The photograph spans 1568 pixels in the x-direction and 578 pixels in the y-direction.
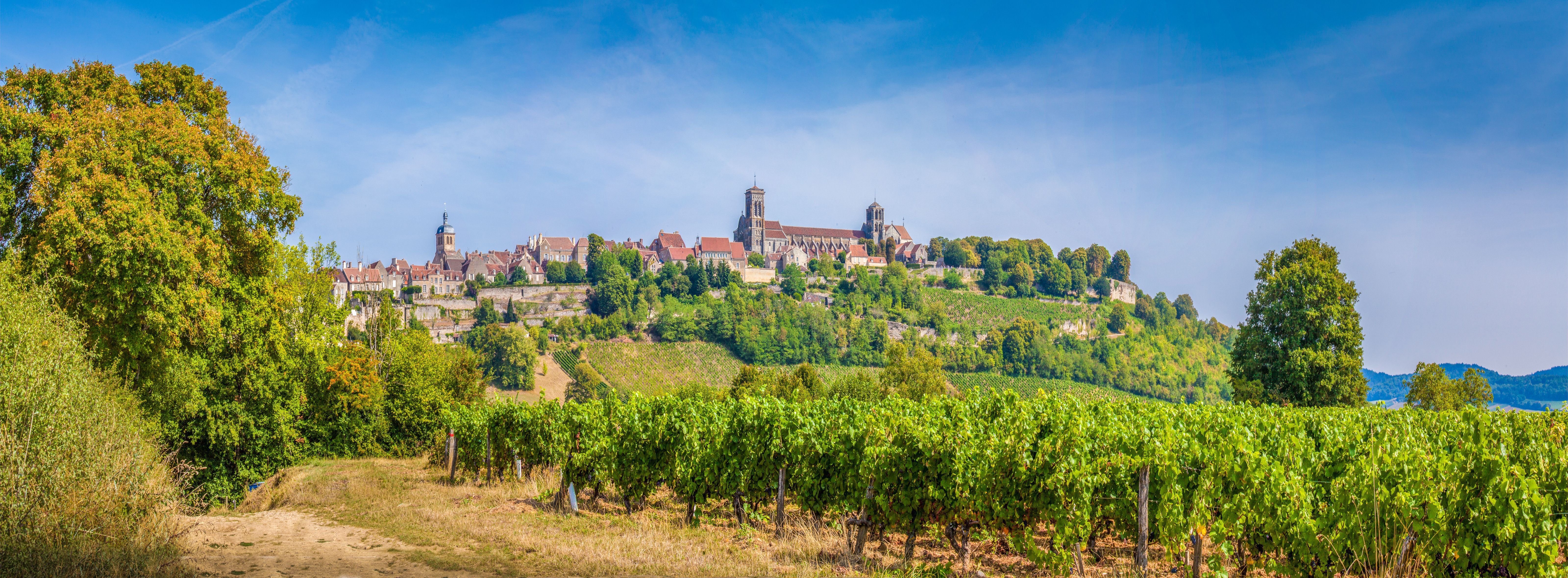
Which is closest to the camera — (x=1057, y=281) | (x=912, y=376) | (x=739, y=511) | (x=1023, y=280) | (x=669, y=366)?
(x=739, y=511)

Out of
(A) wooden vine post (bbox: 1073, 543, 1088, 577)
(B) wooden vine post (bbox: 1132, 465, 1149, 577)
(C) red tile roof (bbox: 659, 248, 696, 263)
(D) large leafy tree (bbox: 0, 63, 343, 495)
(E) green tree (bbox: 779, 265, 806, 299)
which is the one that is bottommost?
(A) wooden vine post (bbox: 1073, 543, 1088, 577)

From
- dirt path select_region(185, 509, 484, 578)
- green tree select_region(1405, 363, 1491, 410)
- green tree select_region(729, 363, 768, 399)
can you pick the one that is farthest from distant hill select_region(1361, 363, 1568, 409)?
dirt path select_region(185, 509, 484, 578)

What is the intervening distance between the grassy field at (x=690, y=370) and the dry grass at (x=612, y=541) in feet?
195

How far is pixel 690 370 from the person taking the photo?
8438cm

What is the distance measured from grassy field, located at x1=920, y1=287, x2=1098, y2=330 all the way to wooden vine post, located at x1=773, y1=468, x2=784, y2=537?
104338 millimetres

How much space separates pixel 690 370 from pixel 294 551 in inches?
2940

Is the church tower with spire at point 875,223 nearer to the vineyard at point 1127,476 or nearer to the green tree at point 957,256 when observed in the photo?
the green tree at point 957,256

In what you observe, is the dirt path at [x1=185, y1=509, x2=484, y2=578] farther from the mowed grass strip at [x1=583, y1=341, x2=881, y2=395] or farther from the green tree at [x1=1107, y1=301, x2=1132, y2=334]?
the green tree at [x1=1107, y1=301, x2=1132, y2=334]

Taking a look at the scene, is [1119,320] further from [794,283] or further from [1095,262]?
[794,283]

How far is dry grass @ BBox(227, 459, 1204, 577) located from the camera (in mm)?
8375

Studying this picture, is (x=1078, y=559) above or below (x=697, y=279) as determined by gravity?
below

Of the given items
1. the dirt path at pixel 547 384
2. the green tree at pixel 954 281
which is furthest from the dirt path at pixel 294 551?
the green tree at pixel 954 281

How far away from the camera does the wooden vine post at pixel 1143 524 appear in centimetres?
685

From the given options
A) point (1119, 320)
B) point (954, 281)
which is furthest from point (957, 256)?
point (1119, 320)
